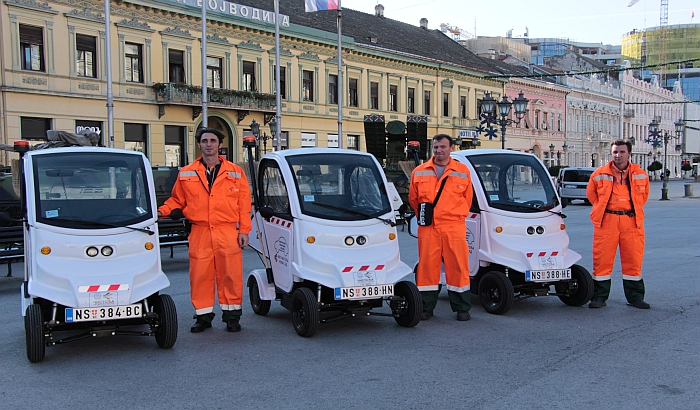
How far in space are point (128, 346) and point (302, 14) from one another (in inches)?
1461

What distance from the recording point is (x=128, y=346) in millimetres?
6781

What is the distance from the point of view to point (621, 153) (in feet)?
27.8

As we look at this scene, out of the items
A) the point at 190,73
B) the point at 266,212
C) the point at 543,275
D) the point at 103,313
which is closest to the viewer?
the point at 103,313

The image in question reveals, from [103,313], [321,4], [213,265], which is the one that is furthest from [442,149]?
[321,4]

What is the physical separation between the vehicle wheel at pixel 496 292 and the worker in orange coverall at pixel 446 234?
461 mm

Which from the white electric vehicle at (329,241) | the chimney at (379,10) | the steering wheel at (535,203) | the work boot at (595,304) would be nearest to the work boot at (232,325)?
the white electric vehicle at (329,241)

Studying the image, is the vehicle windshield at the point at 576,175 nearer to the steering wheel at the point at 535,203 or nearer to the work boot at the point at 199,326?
the steering wheel at the point at 535,203

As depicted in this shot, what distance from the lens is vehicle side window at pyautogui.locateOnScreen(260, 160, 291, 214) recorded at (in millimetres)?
7648

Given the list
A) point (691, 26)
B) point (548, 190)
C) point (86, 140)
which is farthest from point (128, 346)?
point (691, 26)

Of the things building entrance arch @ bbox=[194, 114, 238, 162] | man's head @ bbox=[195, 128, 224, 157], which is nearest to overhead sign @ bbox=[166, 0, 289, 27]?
building entrance arch @ bbox=[194, 114, 238, 162]

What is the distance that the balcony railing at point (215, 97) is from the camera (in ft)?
106

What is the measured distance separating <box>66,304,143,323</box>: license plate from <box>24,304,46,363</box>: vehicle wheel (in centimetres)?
23

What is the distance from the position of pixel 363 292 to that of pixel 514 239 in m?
2.23

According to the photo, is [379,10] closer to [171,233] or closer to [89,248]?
[171,233]
